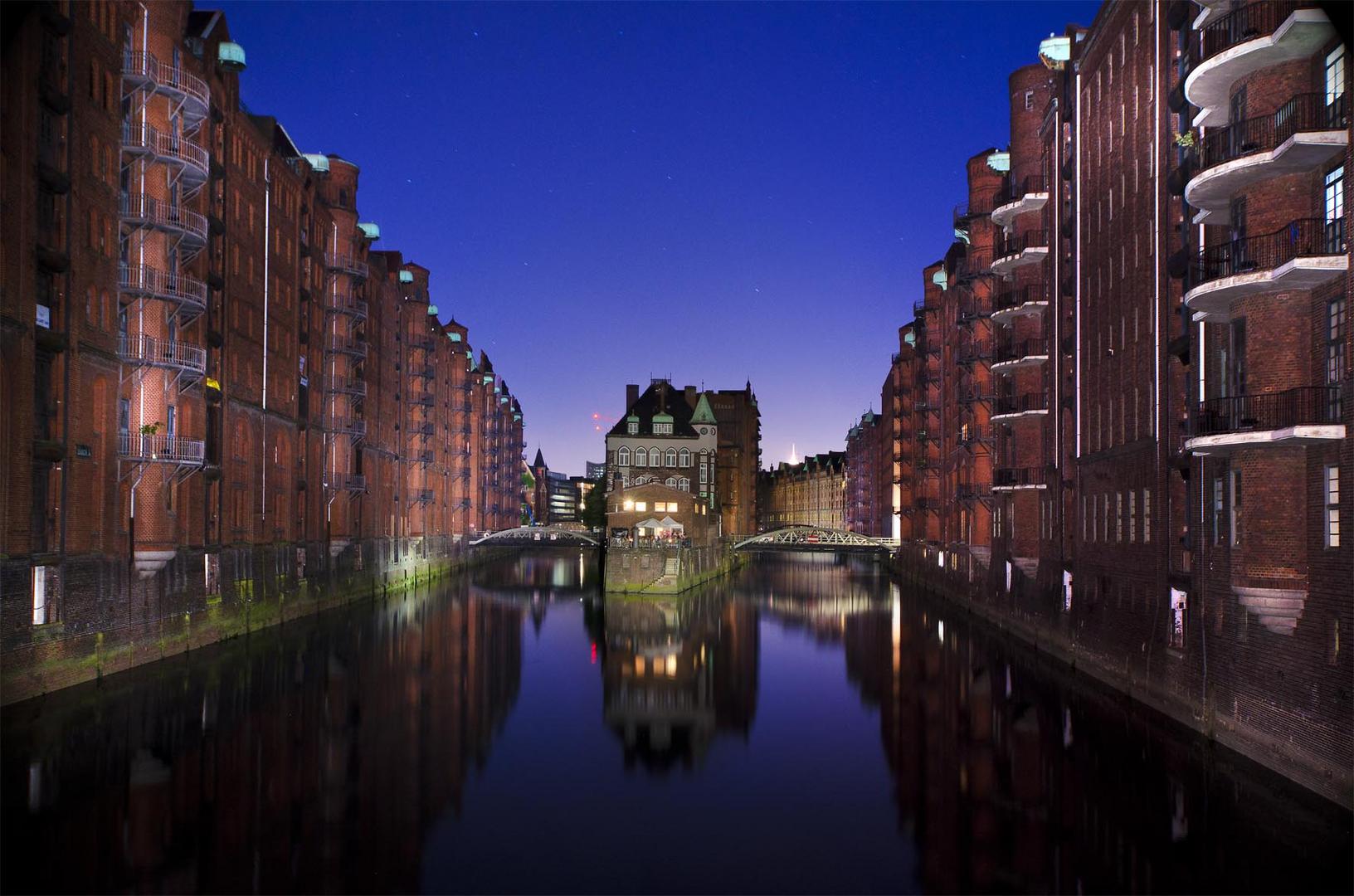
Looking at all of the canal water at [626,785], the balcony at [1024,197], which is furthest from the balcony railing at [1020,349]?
the canal water at [626,785]

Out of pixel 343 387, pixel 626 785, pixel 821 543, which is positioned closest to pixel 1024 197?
pixel 626 785

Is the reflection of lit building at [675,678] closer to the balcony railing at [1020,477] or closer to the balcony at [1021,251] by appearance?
the balcony railing at [1020,477]

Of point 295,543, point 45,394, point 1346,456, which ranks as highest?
point 45,394

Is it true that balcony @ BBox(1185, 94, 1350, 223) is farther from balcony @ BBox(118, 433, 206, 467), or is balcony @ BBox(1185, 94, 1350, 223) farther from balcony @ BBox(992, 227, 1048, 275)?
balcony @ BBox(118, 433, 206, 467)

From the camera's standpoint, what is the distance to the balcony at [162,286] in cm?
3453

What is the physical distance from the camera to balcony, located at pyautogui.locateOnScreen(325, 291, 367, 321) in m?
61.8

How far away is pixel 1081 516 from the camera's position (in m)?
37.6

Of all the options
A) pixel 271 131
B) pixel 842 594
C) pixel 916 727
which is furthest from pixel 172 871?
pixel 842 594

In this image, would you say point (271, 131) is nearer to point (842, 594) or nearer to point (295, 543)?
point (295, 543)

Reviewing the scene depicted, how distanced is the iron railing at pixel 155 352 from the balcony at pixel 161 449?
8.15 feet

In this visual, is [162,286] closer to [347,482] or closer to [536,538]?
[347,482]

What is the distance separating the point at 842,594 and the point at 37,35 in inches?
2612

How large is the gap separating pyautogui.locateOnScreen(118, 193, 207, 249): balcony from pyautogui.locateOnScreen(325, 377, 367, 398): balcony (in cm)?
2280

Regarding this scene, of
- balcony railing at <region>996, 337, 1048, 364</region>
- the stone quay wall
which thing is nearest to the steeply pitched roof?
the stone quay wall
